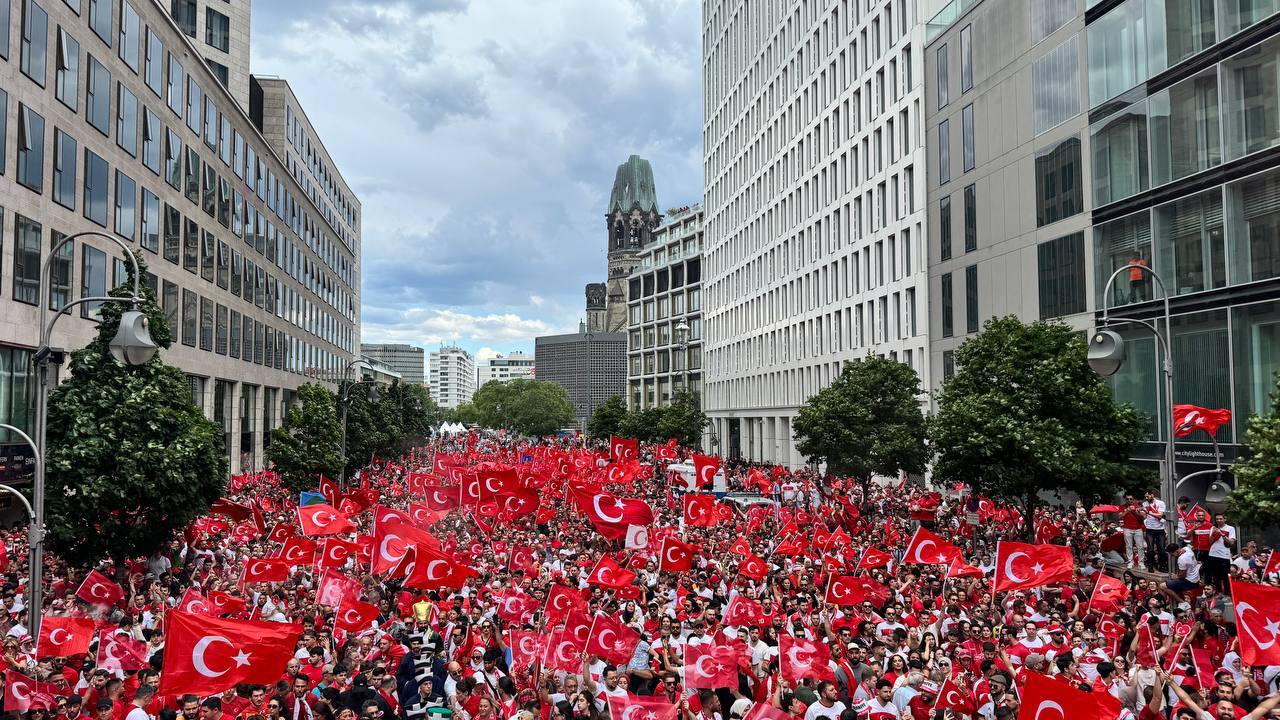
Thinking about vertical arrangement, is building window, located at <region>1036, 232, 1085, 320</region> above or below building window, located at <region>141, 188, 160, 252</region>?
below

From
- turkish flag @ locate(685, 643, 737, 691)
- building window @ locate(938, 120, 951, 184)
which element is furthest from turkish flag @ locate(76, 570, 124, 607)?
building window @ locate(938, 120, 951, 184)

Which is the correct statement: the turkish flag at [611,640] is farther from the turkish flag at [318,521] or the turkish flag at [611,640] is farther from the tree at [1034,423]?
the tree at [1034,423]

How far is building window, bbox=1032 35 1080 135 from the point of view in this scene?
122ft

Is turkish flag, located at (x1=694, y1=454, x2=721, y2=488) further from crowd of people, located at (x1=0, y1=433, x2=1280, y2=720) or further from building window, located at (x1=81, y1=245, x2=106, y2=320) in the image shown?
building window, located at (x1=81, y1=245, x2=106, y2=320)

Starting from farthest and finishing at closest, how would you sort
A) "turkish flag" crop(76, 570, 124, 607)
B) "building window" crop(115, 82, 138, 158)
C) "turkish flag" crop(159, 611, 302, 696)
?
1. "building window" crop(115, 82, 138, 158)
2. "turkish flag" crop(76, 570, 124, 607)
3. "turkish flag" crop(159, 611, 302, 696)

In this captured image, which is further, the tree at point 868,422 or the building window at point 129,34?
the tree at point 868,422

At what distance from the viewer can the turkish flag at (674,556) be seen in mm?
19594

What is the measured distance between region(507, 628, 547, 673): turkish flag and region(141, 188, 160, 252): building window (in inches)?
1327

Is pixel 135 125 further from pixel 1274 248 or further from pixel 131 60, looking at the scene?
pixel 1274 248

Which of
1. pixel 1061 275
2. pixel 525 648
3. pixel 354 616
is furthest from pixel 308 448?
pixel 1061 275

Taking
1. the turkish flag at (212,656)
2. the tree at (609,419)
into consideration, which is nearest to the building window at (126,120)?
the turkish flag at (212,656)

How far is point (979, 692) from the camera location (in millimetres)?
11430

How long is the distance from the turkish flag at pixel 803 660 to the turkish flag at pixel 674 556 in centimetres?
712

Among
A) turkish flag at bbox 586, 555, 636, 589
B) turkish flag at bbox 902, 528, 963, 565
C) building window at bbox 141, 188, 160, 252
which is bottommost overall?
turkish flag at bbox 586, 555, 636, 589
